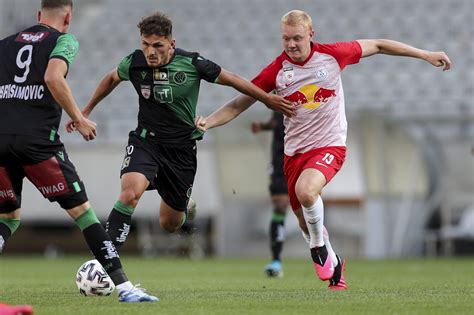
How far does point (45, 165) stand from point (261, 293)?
2.18 m

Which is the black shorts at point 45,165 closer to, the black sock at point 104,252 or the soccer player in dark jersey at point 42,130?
the soccer player in dark jersey at point 42,130

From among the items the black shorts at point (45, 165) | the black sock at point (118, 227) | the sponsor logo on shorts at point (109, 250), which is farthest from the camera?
the black sock at point (118, 227)

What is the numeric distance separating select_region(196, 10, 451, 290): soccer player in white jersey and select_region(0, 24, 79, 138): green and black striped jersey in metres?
1.65

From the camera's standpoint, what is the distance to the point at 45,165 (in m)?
6.80

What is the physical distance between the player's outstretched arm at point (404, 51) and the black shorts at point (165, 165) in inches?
66.4

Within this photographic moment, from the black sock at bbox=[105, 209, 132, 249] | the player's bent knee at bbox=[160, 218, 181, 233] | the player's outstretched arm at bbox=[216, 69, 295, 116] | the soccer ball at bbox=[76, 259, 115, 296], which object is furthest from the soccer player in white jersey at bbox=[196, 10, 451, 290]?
the soccer ball at bbox=[76, 259, 115, 296]

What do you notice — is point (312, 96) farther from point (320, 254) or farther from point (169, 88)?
point (320, 254)

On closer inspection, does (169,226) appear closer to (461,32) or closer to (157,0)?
(461,32)

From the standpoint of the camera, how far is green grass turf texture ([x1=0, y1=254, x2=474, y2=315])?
6.42 meters

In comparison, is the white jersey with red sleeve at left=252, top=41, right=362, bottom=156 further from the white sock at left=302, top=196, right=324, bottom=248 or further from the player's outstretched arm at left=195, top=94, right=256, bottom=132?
the white sock at left=302, top=196, right=324, bottom=248

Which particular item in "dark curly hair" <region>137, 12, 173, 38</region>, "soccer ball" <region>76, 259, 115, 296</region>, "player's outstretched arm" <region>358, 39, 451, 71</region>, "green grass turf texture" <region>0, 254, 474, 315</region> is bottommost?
"green grass turf texture" <region>0, 254, 474, 315</region>

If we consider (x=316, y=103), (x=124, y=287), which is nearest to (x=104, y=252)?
(x=124, y=287)

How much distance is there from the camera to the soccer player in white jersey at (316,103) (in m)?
8.17

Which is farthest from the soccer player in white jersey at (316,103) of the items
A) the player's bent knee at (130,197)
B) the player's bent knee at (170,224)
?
the player's bent knee at (170,224)
